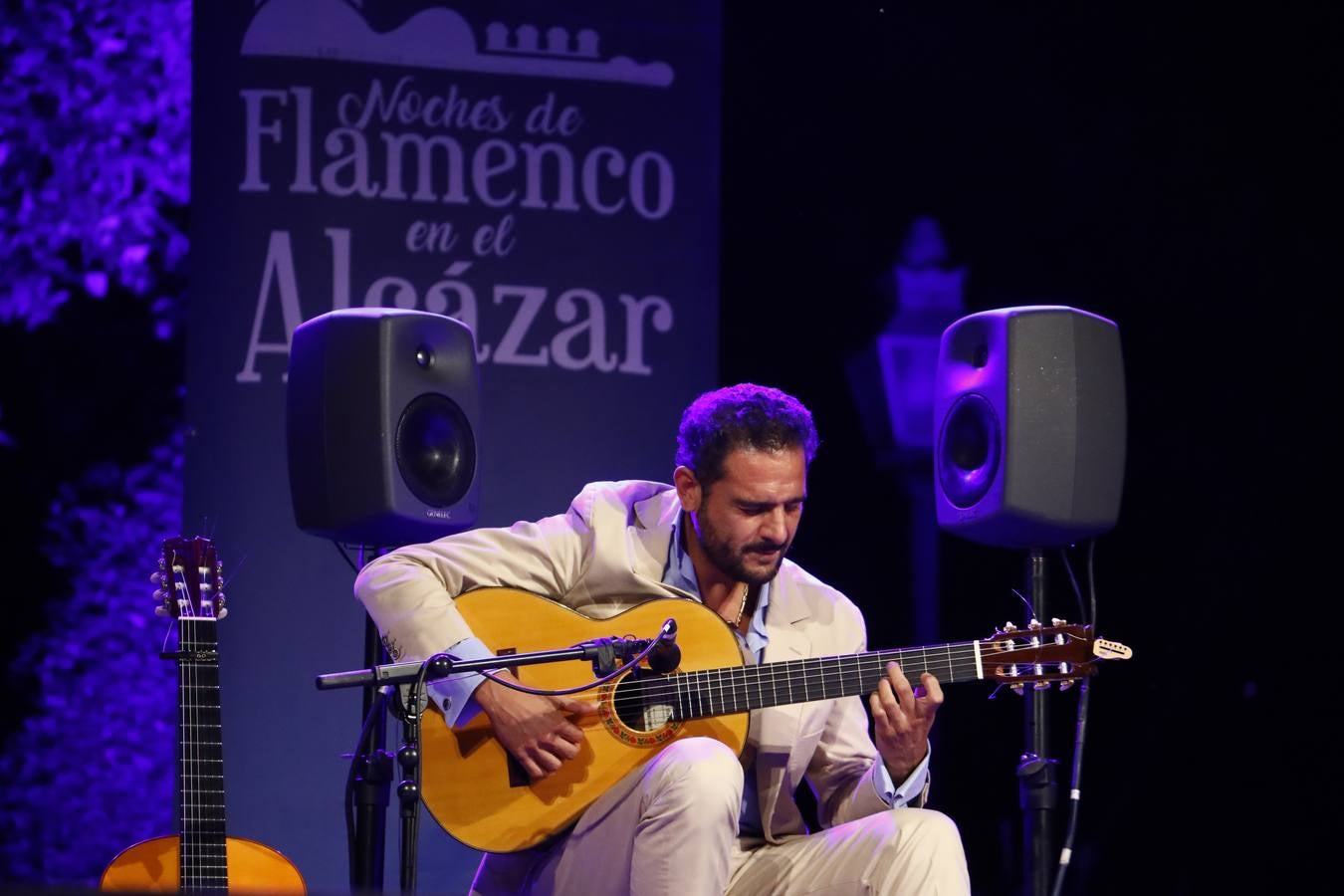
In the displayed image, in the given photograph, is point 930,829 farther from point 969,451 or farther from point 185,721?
point 185,721

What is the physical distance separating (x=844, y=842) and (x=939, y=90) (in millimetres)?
2615

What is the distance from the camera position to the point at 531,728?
2.79m

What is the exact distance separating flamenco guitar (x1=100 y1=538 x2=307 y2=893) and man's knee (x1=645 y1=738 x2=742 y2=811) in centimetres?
70

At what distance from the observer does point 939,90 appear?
15.1 feet

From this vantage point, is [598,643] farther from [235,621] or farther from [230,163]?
[230,163]

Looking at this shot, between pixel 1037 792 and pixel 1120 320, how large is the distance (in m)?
1.89

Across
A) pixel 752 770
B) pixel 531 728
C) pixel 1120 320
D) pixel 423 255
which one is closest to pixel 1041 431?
pixel 752 770

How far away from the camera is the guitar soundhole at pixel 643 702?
286cm

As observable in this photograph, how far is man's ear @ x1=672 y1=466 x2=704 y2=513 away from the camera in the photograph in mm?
3131

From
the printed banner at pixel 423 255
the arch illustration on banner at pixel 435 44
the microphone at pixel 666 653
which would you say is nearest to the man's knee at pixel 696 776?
the microphone at pixel 666 653

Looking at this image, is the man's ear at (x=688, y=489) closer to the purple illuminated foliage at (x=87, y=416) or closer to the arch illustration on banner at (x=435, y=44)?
the arch illustration on banner at (x=435, y=44)

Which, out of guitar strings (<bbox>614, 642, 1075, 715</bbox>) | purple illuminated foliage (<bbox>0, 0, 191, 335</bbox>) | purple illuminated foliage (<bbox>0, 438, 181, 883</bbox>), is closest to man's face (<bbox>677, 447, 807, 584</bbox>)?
guitar strings (<bbox>614, 642, 1075, 715</bbox>)

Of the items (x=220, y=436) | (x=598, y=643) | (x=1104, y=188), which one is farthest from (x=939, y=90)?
(x=598, y=643)

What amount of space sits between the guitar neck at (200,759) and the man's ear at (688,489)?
3.19ft
